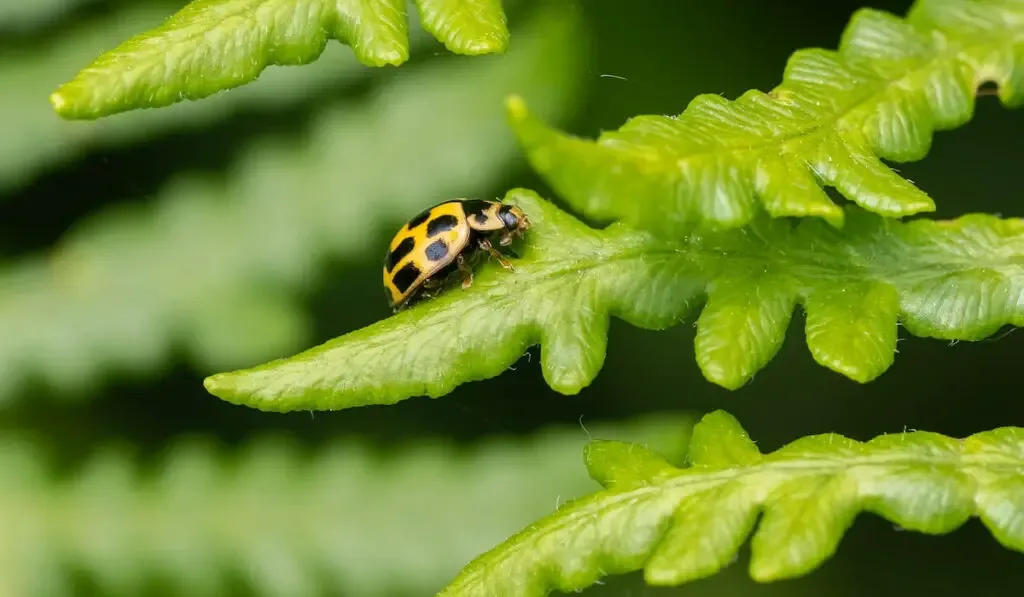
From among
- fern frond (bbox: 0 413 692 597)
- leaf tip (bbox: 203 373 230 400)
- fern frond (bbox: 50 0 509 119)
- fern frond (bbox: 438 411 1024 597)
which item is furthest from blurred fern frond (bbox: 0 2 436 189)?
fern frond (bbox: 438 411 1024 597)

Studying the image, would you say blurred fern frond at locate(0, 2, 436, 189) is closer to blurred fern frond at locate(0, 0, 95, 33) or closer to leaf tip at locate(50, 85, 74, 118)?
blurred fern frond at locate(0, 0, 95, 33)

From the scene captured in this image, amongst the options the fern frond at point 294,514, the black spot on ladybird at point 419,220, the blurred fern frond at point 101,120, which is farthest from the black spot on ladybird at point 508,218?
the blurred fern frond at point 101,120

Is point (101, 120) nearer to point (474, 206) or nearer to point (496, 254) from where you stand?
point (474, 206)

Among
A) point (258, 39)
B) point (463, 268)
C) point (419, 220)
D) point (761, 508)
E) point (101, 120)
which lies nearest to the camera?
point (761, 508)

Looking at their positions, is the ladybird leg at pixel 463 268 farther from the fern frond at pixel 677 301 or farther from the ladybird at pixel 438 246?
the fern frond at pixel 677 301

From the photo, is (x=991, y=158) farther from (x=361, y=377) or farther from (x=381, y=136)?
(x=361, y=377)

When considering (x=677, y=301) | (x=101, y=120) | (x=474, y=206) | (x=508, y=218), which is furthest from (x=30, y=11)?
(x=677, y=301)

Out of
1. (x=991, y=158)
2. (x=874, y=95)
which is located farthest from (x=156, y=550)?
(x=991, y=158)
